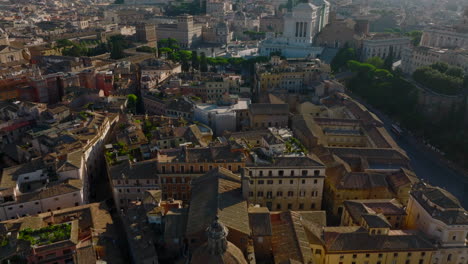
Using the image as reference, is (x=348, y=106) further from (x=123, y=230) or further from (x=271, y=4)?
(x=271, y=4)

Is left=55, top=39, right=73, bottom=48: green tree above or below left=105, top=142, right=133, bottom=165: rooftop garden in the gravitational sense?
above

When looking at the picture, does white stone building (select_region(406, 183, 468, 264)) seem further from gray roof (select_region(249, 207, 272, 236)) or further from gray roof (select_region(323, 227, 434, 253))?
gray roof (select_region(249, 207, 272, 236))

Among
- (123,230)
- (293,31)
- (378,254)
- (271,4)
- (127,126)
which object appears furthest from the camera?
(271,4)

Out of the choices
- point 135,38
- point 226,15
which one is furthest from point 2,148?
point 226,15

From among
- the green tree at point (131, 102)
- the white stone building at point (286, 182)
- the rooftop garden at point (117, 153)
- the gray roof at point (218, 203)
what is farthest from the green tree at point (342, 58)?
the gray roof at point (218, 203)

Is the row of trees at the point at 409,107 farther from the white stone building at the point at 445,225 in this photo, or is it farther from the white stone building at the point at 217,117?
the white stone building at the point at 217,117

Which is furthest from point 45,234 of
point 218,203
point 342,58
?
point 342,58

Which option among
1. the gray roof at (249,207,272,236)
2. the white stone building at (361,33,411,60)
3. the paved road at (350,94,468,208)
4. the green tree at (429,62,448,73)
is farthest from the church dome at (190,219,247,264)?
the white stone building at (361,33,411,60)
